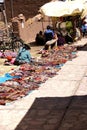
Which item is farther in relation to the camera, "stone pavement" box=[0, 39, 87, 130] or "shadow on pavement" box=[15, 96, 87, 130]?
"stone pavement" box=[0, 39, 87, 130]

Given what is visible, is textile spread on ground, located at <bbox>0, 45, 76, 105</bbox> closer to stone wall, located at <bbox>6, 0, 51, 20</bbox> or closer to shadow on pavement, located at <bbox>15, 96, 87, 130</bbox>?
shadow on pavement, located at <bbox>15, 96, 87, 130</bbox>

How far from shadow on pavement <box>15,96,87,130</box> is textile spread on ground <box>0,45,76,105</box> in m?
0.89

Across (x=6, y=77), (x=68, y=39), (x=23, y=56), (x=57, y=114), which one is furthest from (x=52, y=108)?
(x=68, y=39)

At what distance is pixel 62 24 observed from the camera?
89.6 feet

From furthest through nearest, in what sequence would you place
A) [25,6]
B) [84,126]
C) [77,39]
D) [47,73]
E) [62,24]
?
[25,6] → [62,24] → [77,39] → [47,73] → [84,126]

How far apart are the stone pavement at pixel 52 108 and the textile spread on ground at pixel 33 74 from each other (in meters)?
0.28

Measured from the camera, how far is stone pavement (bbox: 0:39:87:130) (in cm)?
898

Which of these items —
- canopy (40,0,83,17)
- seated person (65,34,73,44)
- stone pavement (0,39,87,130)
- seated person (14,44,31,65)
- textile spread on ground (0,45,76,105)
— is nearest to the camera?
stone pavement (0,39,87,130)

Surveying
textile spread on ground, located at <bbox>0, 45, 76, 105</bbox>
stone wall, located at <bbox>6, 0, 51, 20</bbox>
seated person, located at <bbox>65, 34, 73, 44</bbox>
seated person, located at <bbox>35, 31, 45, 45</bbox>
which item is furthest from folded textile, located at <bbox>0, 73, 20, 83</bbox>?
stone wall, located at <bbox>6, 0, 51, 20</bbox>

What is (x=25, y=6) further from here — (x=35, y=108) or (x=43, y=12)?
(x=35, y=108)

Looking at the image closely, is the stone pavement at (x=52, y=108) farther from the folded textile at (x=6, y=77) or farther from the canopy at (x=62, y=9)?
the canopy at (x=62, y=9)

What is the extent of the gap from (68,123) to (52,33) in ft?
42.7

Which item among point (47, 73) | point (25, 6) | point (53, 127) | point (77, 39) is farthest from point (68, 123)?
point (25, 6)

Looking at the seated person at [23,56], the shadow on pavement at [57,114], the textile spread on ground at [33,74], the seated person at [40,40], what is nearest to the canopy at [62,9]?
the textile spread on ground at [33,74]
